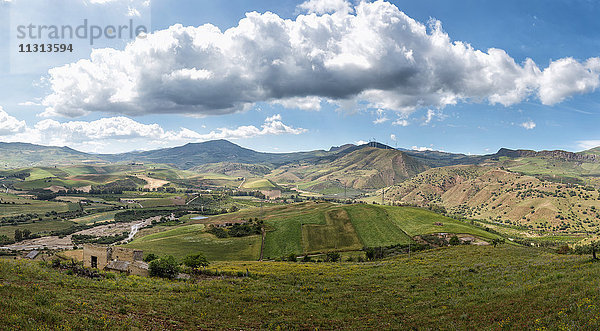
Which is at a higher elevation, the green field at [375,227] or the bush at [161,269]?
the bush at [161,269]

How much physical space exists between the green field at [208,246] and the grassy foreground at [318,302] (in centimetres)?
7685

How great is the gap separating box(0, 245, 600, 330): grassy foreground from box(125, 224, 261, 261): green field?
76853 millimetres

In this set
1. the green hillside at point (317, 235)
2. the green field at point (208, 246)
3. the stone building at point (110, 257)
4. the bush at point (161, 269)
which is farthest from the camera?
the green hillside at point (317, 235)

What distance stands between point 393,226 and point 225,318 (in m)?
141

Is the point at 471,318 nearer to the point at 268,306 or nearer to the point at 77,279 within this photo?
the point at 268,306

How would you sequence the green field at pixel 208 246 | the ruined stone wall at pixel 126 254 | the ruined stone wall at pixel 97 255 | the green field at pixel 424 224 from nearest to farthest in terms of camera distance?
1. the ruined stone wall at pixel 126 254
2. the ruined stone wall at pixel 97 255
3. the green field at pixel 208 246
4. the green field at pixel 424 224

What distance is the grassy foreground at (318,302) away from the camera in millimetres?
20719

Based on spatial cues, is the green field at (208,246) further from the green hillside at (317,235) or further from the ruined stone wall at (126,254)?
the ruined stone wall at (126,254)

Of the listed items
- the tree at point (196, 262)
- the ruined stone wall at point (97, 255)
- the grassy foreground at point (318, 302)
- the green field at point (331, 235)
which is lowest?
the green field at point (331, 235)

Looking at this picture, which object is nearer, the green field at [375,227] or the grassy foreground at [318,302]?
the grassy foreground at [318,302]

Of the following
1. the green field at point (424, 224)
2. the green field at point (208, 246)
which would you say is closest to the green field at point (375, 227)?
the green field at point (424, 224)

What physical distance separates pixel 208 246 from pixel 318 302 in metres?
103

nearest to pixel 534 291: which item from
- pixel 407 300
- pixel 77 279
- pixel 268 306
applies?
pixel 407 300

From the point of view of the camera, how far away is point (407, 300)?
3309 centimetres
